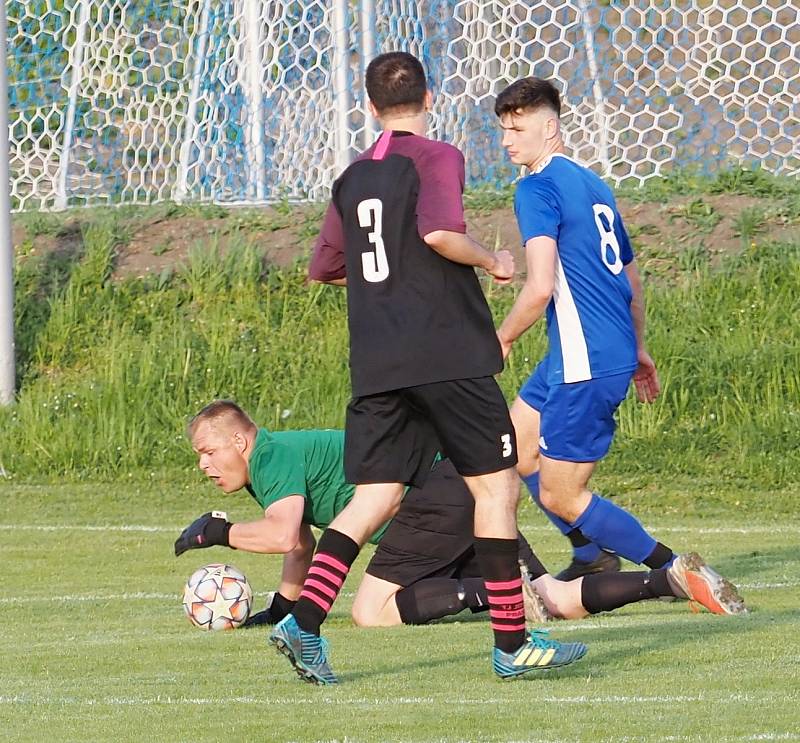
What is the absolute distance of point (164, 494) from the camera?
12609mm

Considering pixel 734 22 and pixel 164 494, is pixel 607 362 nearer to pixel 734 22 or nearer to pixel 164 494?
pixel 164 494

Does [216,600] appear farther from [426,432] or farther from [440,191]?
[440,191]

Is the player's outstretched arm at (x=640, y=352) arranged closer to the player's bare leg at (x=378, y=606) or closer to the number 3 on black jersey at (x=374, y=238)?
the player's bare leg at (x=378, y=606)

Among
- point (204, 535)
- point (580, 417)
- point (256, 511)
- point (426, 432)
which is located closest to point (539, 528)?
point (256, 511)

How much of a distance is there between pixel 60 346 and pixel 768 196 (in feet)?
21.4

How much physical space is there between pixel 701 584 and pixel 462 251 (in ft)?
6.83

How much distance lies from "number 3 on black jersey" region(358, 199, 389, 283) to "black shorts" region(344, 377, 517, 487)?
40 centimetres

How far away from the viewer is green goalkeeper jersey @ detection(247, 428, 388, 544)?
23.0ft

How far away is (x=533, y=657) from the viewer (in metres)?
5.46

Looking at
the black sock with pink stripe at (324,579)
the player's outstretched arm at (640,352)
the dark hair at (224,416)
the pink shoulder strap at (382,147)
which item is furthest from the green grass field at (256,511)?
the pink shoulder strap at (382,147)

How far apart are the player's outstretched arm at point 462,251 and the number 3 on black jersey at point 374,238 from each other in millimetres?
180

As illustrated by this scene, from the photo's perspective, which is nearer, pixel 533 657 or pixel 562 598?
pixel 533 657

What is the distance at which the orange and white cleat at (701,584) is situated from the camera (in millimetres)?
6824

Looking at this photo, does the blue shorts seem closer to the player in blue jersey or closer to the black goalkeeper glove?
the player in blue jersey
